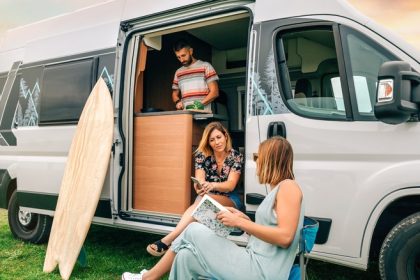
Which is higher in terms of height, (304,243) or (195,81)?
(195,81)

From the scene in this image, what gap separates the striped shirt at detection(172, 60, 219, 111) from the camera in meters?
4.77

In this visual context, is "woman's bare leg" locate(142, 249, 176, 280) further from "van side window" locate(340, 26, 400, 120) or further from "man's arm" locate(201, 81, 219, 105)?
"man's arm" locate(201, 81, 219, 105)

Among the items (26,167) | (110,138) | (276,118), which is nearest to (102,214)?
(110,138)

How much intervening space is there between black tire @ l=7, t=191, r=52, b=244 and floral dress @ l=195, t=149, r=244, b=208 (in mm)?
2321

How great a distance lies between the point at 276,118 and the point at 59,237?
2551mm

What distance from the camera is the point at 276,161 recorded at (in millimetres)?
2369

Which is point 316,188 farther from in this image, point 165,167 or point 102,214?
point 102,214

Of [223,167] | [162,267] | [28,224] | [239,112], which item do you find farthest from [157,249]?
[239,112]

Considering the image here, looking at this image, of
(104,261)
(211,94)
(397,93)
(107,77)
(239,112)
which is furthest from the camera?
(239,112)

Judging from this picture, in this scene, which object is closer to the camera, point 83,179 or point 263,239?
point 263,239

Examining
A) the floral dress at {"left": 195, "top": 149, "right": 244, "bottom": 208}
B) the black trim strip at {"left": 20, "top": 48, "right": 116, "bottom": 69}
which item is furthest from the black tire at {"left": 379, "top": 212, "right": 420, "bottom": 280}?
the black trim strip at {"left": 20, "top": 48, "right": 116, "bottom": 69}

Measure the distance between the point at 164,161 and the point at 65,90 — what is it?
152 cm

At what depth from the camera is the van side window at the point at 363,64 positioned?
3002 millimetres

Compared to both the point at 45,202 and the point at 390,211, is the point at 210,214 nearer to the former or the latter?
the point at 390,211
